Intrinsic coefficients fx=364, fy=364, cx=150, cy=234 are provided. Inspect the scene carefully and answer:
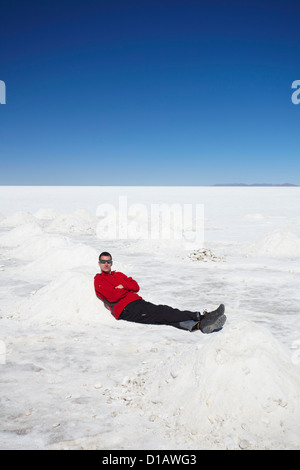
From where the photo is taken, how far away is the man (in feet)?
16.9

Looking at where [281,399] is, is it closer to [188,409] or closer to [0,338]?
[188,409]

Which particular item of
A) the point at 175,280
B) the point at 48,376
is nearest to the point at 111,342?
the point at 48,376

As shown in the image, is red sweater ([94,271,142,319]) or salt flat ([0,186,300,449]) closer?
salt flat ([0,186,300,449])

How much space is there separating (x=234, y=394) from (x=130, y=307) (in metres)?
2.66

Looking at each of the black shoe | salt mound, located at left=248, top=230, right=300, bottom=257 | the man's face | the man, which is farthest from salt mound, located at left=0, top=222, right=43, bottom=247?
the black shoe

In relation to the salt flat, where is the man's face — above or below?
above

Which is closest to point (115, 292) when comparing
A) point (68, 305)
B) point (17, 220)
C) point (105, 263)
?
point (105, 263)

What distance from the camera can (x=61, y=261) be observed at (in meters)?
9.16

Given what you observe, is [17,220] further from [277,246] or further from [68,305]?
[68,305]

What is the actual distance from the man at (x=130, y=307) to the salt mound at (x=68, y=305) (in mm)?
205

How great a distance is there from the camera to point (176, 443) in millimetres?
2748

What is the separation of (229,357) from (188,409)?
0.54 meters

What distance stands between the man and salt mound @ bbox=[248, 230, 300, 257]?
6653mm

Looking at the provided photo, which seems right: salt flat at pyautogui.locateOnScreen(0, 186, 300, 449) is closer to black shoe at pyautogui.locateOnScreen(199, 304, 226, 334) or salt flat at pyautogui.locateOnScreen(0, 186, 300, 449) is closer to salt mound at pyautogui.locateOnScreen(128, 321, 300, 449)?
salt mound at pyautogui.locateOnScreen(128, 321, 300, 449)
